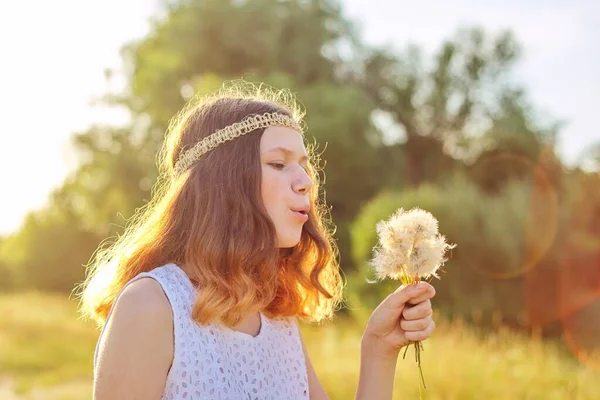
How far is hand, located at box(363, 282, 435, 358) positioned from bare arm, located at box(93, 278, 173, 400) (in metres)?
0.72

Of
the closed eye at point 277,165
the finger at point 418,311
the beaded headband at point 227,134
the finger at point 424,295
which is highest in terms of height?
the beaded headband at point 227,134

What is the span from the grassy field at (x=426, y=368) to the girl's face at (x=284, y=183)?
3913 millimetres

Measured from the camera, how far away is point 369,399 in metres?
2.34

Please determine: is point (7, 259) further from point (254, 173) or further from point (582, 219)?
point (254, 173)

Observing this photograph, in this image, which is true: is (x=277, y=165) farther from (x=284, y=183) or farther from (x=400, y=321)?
(x=400, y=321)

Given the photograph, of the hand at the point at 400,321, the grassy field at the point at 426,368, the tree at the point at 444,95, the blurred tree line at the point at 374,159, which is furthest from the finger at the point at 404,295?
the tree at the point at 444,95

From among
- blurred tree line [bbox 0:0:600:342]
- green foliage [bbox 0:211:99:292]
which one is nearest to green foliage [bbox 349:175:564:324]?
blurred tree line [bbox 0:0:600:342]

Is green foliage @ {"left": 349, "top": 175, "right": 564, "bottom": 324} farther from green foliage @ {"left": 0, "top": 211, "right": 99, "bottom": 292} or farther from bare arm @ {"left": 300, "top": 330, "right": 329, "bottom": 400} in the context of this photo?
green foliage @ {"left": 0, "top": 211, "right": 99, "bottom": 292}

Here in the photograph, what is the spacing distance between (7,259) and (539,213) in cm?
2368

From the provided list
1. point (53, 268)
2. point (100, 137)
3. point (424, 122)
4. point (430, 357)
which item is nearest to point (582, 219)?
point (430, 357)

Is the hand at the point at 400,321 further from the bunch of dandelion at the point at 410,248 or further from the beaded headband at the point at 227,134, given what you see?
the beaded headband at the point at 227,134

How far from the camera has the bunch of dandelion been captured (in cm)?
212

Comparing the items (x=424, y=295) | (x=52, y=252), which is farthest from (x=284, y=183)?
(x=52, y=252)

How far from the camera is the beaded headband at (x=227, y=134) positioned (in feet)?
7.84
